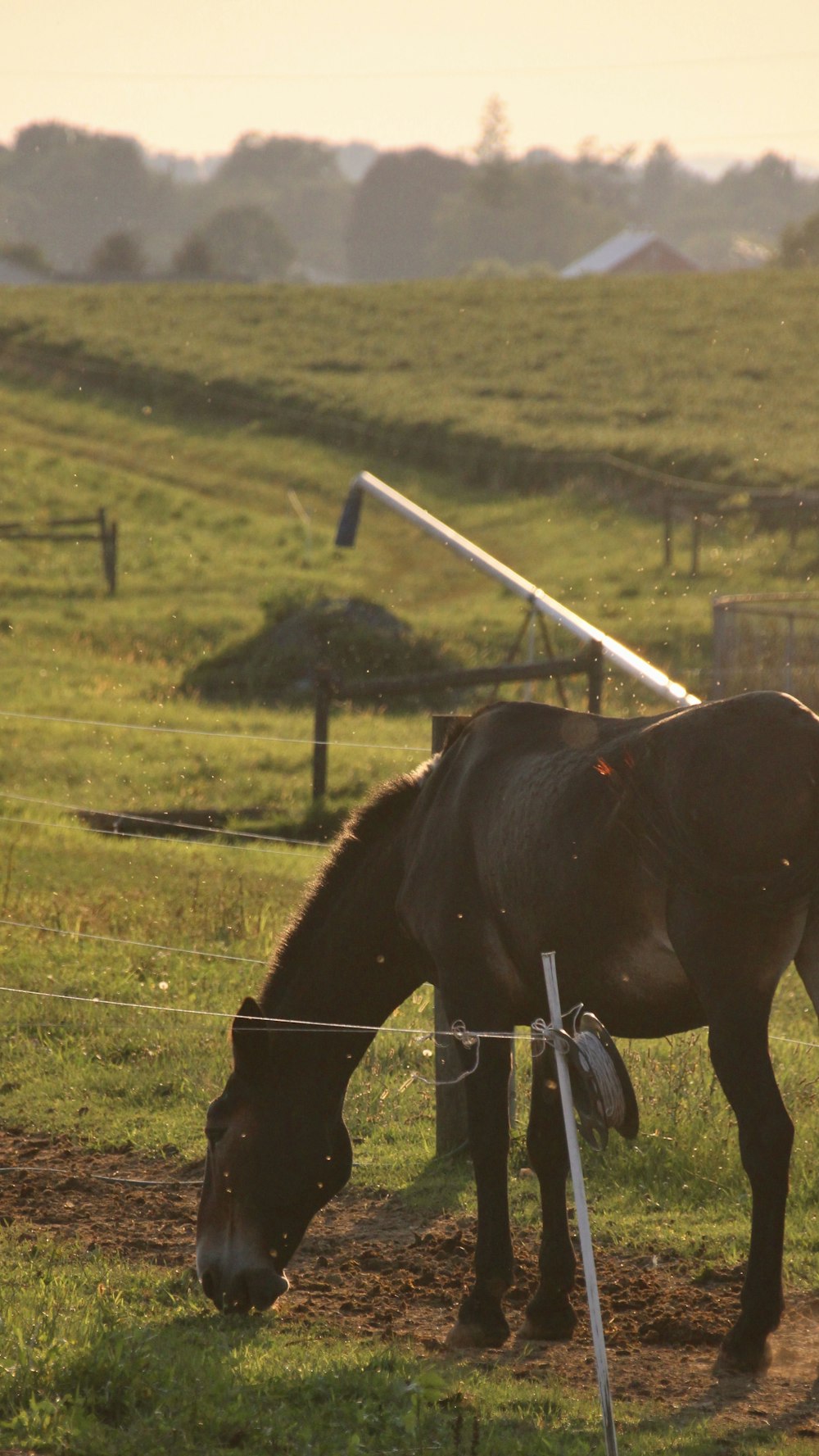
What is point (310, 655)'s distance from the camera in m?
20.3

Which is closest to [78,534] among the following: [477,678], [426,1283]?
[477,678]

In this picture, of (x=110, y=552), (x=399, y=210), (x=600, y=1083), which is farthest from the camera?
(x=399, y=210)

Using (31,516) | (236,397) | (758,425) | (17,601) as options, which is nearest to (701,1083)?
(17,601)

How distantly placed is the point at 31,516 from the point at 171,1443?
1064 inches

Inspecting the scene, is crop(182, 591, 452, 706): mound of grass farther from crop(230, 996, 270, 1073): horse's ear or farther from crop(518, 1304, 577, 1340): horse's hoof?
crop(518, 1304, 577, 1340): horse's hoof

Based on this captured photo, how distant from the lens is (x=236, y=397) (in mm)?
43406

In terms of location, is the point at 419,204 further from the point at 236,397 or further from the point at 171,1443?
the point at 171,1443

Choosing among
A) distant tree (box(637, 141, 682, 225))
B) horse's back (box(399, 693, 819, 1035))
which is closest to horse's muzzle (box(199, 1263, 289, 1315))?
horse's back (box(399, 693, 819, 1035))

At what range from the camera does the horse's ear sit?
17.6 feet

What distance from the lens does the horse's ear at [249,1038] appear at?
537 cm

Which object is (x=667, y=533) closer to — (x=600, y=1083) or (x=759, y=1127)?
(x=759, y=1127)

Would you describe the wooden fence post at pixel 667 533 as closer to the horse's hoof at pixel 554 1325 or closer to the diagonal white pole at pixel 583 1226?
the horse's hoof at pixel 554 1325

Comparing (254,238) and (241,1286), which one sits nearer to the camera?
(241,1286)

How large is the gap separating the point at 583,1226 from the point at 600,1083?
365 mm
